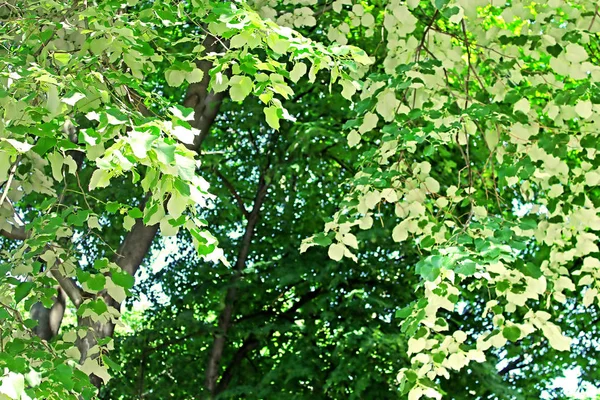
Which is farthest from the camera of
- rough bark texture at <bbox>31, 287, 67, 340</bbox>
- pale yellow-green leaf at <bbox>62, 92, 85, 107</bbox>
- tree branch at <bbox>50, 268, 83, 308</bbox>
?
rough bark texture at <bbox>31, 287, 67, 340</bbox>

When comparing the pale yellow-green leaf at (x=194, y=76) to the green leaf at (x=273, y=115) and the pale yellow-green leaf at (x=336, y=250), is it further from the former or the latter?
the pale yellow-green leaf at (x=336, y=250)

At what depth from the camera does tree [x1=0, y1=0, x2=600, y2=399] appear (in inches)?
121

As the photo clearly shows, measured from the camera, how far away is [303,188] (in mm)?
8273

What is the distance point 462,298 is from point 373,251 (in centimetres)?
169

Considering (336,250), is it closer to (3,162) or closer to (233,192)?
(3,162)

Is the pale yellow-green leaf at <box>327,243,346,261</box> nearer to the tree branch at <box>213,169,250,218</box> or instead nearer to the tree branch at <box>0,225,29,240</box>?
the tree branch at <box>0,225,29,240</box>

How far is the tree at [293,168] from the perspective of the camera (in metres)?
3.09

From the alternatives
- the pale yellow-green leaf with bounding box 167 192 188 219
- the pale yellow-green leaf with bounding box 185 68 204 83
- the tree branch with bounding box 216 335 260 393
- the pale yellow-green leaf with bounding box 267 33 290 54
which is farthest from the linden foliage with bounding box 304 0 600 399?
the tree branch with bounding box 216 335 260 393

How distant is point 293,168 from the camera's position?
25.1 ft

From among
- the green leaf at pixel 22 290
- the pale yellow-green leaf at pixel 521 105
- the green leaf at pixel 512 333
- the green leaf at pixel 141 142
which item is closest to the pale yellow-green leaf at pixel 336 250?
the green leaf at pixel 512 333

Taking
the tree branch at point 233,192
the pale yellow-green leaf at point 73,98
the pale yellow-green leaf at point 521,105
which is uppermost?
the tree branch at point 233,192

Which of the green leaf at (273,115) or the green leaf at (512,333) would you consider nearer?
the green leaf at (273,115)

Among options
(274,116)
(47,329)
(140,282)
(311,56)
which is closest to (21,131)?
(274,116)

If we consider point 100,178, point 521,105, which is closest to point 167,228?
point 100,178
